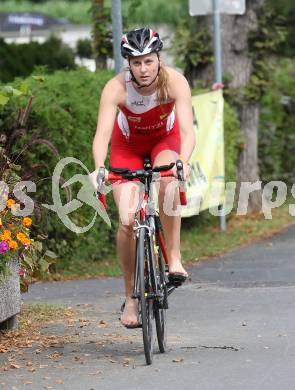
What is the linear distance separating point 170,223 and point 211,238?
690cm

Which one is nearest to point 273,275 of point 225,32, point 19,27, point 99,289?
point 99,289

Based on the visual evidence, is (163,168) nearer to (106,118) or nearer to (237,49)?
(106,118)

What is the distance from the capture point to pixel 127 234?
305 inches

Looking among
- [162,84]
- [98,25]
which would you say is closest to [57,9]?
[98,25]

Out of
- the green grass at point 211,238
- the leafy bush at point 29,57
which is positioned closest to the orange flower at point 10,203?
the green grass at point 211,238

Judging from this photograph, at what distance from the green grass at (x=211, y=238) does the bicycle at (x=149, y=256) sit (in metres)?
4.26

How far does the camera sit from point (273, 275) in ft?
37.8

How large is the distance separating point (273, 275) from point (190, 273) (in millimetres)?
917

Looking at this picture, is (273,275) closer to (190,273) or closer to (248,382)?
(190,273)

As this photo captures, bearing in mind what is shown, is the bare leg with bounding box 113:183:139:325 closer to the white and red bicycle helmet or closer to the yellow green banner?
the white and red bicycle helmet

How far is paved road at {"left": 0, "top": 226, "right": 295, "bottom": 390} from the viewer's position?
690 cm

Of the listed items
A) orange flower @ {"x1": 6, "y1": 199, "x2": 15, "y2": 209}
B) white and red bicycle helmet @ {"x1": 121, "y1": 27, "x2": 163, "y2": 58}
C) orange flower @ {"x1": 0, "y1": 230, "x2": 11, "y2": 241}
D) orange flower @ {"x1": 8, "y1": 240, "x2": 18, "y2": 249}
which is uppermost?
white and red bicycle helmet @ {"x1": 121, "y1": 27, "x2": 163, "y2": 58}

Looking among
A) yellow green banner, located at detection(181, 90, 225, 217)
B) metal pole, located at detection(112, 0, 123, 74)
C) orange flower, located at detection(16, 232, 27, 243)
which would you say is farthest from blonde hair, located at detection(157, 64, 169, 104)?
yellow green banner, located at detection(181, 90, 225, 217)

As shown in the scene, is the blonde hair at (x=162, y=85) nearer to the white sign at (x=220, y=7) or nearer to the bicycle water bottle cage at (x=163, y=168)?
the bicycle water bottle cage at (x=163, y=168)
